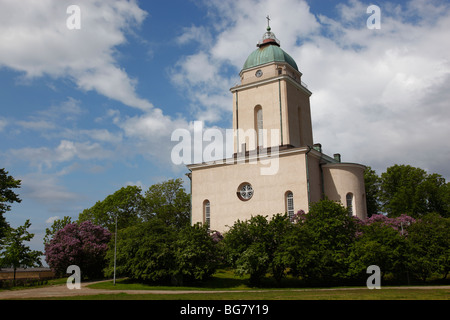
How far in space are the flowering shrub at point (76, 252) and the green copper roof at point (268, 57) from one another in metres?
25.2

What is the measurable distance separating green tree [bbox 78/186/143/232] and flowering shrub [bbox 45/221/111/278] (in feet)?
49.7

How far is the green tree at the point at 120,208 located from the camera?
2161 inches

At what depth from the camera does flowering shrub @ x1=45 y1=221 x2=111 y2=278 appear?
37.5 m

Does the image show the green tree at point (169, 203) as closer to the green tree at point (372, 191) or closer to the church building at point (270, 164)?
the church building at point (270, 164)

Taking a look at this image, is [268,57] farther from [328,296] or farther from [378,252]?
[328,296]

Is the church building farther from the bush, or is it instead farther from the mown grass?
the mown grass

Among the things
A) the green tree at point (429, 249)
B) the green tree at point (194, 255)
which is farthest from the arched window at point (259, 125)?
the green tree at point (429, 249)

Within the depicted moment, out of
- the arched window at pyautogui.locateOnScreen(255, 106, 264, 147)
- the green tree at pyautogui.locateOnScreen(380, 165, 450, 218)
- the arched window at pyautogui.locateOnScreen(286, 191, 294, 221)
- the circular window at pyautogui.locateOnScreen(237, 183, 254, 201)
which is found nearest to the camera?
the arched window at pyautogui.locateOnScreen(286, 191, 294, 221)

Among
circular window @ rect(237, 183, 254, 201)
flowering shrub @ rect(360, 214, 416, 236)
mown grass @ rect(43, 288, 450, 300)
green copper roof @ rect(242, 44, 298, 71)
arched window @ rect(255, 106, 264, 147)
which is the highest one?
green copper roof @ rect(242, 44, 298, 71)

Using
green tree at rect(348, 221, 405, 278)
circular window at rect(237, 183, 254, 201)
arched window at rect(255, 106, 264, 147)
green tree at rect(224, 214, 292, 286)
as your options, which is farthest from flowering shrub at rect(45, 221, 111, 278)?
green tree at rect(348, 221, 405, 278)

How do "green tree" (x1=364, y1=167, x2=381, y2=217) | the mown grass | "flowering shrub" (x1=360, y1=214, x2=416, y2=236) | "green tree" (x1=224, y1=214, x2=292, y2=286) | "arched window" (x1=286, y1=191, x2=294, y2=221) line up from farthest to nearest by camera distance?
"green tree" (x1=364, y1=167, x2=381, y2=217)
"arched window" (x1=286, y1=191, x2=294, y2=221)
"flowering shrub" (x1=360, y1=214, x2=416, y2=236)
"green tree" (x1=224, y1=214, x2=292, y2=286)
the mown grass
